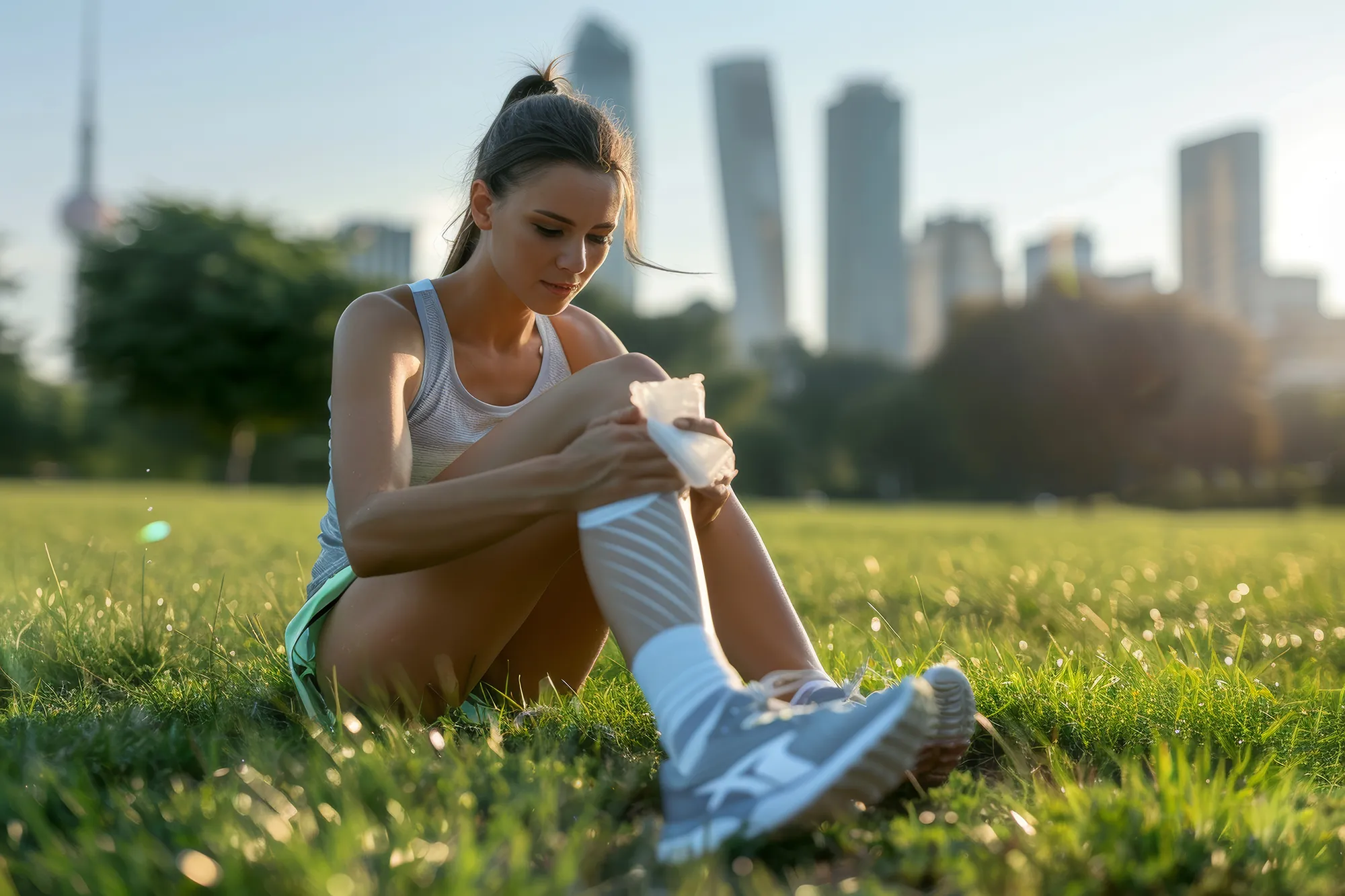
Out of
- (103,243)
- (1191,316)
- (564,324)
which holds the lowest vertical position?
(1191,316)

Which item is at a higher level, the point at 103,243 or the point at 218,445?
the point at 103,243

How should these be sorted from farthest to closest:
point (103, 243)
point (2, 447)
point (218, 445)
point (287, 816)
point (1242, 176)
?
point (1242, 176), point (2, 447), point (218, 445), point (103, 243), point (287, 816)

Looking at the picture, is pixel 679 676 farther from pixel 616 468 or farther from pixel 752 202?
pixel 752 202

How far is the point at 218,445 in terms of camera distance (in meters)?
32.2

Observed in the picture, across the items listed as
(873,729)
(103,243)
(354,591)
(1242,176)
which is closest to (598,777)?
(873,729)

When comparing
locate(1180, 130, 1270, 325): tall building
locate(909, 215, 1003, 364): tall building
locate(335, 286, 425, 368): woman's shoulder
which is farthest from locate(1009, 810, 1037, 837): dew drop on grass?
locate(909, 215, 1003, 364): tall building

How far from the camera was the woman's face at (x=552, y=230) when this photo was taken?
2250 millimetres

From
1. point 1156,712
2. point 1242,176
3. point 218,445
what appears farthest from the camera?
point 1242,176

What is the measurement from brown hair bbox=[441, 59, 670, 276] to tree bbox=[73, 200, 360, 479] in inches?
905

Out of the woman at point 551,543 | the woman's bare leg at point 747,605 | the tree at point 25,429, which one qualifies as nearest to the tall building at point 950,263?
the tree at point 25,429

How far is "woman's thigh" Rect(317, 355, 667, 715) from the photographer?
6.38 ft

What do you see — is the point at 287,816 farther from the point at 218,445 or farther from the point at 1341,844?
the point at 218,445

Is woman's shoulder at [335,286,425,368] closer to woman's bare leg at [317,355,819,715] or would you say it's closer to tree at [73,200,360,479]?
woman's bare leg at [317,355,819,715]

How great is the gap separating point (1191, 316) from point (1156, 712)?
3462cm
